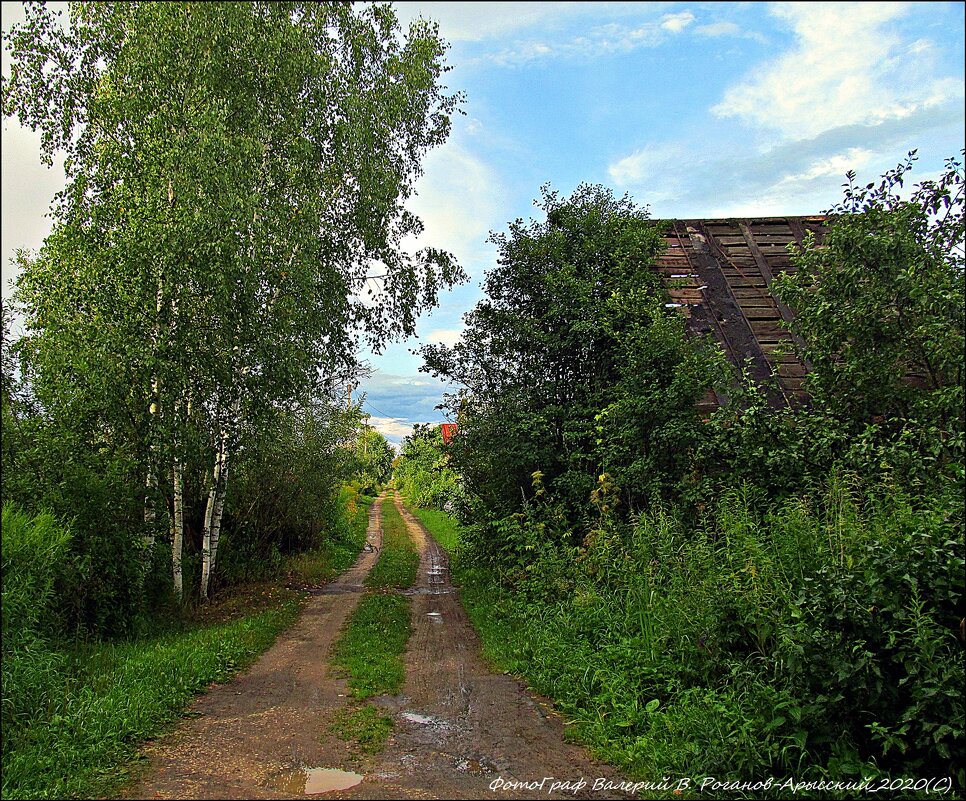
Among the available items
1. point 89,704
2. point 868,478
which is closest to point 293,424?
point 89,704

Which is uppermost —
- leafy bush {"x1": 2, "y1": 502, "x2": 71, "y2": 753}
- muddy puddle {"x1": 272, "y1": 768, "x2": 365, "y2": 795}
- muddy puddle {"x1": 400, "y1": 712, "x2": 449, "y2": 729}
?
leafy bush {"x1": 2, "y1": 502, "x2": 71, "y2": 753}

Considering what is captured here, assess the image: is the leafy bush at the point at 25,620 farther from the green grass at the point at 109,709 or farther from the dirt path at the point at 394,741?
the dirt path at the point at 394,741

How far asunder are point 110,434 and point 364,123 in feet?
23.5

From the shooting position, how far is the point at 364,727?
5898 mm

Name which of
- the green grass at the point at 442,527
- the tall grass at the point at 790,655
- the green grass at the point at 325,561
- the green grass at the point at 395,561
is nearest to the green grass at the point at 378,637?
the green grass at the point at 395,561

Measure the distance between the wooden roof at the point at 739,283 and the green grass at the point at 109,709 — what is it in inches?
331

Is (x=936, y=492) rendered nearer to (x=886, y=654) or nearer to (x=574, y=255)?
(x=886, y=654)

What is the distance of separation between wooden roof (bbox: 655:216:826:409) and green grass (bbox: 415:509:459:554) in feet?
33.0

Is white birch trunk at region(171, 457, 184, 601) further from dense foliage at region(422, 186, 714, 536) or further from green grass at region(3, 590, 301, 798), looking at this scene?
dense foliage at region(422, 186, 714, 536)

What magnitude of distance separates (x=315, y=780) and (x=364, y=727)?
47.4 inches

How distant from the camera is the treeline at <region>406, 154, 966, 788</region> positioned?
15.3 feet

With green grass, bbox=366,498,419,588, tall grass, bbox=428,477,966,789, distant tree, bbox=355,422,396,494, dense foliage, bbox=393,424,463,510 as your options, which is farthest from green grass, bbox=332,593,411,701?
distant tree, bbox=355,422,396,494

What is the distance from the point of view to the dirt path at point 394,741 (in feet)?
15.3

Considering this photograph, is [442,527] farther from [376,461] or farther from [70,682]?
[376,461]
